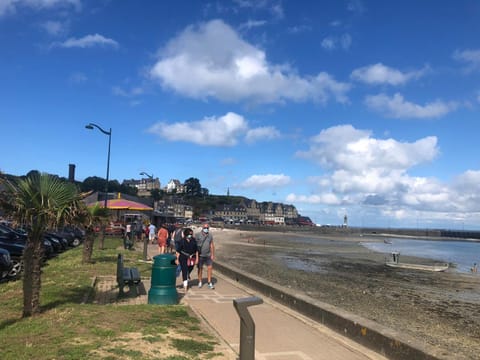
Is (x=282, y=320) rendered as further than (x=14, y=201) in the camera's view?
Yes

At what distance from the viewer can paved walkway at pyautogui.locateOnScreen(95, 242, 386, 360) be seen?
19.8 feet

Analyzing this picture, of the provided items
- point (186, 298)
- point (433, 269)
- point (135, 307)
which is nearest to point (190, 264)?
point (186, 298)

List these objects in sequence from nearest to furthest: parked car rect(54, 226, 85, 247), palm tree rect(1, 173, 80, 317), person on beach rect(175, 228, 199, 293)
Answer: palm tree rect(1, 173, 80, 317) → person on beach rect(175, 228, 199, 293) → parked car rect(54, 226, 85, 247)

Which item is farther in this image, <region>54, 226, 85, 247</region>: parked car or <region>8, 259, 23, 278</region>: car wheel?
<region>54, 226, 85, 247</region>: parked car

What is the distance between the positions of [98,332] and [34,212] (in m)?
2.42

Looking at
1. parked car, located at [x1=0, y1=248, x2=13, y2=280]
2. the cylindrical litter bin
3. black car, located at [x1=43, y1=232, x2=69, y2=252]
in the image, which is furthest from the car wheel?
black car, located at [x1=43, y1=232, x2=69, y2=252]

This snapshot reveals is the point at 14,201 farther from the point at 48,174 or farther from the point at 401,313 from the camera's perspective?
the point at 401,313

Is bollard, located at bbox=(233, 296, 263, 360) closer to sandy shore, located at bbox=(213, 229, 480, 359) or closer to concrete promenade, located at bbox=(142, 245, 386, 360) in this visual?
concrete promenade, located at bbox=(142, 245, 386, 360)

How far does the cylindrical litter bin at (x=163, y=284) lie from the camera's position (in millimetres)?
8977

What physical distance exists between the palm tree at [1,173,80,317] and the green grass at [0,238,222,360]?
47 centimetres

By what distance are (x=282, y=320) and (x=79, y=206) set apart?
4.18m

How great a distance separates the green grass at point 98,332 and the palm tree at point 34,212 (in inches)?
18.3

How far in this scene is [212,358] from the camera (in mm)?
5555

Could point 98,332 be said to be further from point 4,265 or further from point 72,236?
point 72,236
